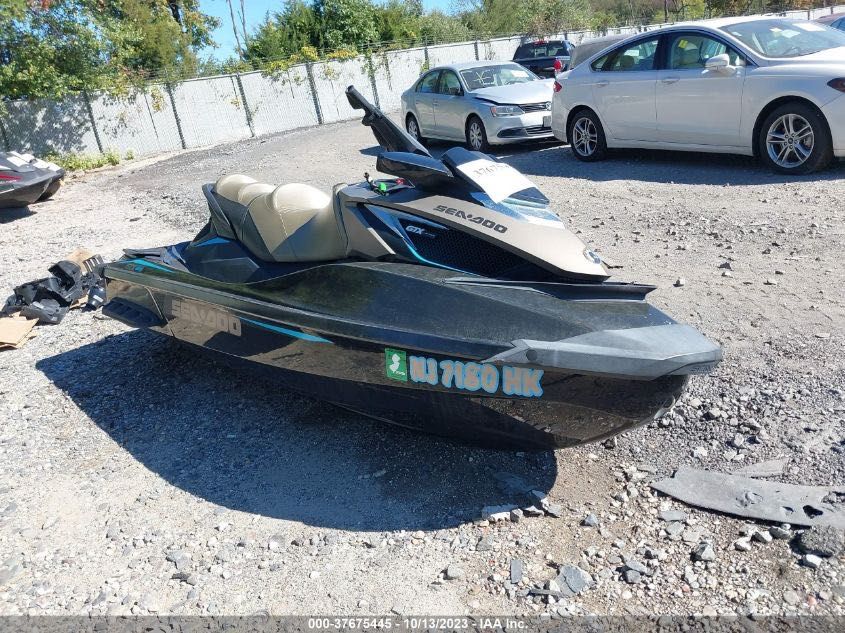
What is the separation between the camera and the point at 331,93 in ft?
82.7

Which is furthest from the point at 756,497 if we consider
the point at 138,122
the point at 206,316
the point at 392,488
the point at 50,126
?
the point at 138,122

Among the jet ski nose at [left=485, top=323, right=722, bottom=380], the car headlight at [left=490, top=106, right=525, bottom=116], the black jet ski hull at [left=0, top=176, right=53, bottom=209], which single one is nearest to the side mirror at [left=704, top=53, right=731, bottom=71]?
the car headlight at [left=490, top=106, right=525, bottom=116]

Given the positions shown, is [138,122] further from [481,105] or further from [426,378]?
[426,378]

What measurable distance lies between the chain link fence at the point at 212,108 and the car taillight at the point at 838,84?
18.6m

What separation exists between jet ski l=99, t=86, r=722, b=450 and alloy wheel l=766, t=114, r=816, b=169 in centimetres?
550

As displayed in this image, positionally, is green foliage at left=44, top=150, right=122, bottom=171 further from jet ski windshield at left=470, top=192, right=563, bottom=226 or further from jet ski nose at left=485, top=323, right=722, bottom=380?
jet ski nose at left=485, top=323, right=722, bottom=380

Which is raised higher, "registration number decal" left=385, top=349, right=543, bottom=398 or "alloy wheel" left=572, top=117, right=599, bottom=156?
"registration number decal" left=385, top=349, right=543, bottom=398

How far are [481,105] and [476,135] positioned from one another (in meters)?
0.53

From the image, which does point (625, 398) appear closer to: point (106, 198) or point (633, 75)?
point (633, 75)

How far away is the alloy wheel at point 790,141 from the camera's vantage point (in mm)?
7340

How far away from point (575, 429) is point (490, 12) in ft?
144

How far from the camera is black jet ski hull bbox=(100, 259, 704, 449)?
8.52 feet

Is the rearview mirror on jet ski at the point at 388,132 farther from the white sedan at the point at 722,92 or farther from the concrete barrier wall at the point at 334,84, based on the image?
the concrete barrier wall at the point at 334,84

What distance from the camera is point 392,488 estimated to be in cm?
314
